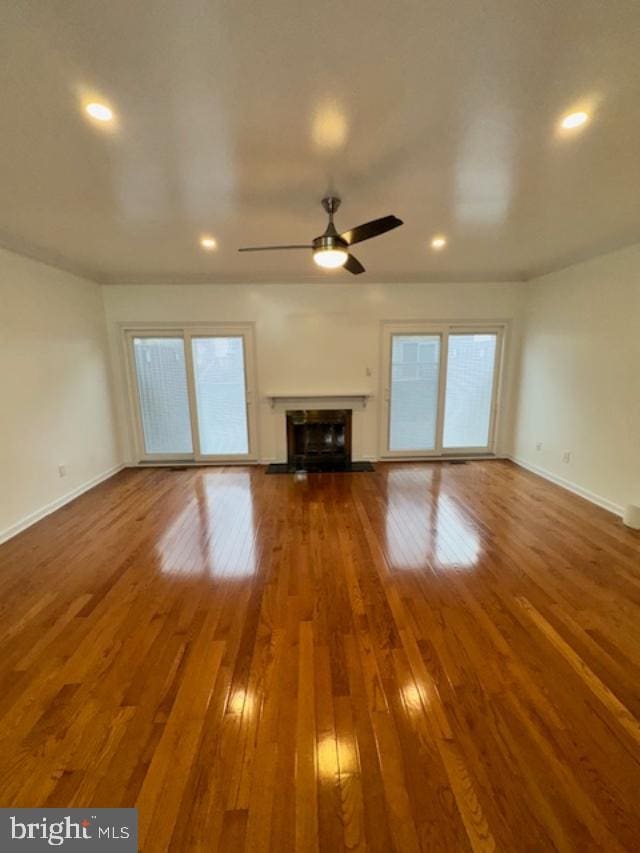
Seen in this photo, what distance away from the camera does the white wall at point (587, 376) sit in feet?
10.4

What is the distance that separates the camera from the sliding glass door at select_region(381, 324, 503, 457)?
478 cm

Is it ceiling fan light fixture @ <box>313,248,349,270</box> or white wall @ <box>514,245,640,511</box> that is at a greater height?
ceiling fan light fixture @ <box>313,248,349,270</box>

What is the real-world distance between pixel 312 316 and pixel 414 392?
1878 millimetres

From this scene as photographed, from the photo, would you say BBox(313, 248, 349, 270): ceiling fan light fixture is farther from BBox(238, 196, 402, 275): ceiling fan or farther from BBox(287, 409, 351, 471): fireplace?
BBox(287, 409, 351, 471): fireplace

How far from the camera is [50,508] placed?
343cm

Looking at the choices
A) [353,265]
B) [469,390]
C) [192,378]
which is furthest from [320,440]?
[353,265]

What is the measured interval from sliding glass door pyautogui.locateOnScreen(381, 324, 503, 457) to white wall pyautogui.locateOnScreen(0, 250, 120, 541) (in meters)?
3.97

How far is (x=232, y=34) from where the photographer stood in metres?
1.15

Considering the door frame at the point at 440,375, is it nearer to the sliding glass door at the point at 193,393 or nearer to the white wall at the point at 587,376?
the white wall at the point at 587,376

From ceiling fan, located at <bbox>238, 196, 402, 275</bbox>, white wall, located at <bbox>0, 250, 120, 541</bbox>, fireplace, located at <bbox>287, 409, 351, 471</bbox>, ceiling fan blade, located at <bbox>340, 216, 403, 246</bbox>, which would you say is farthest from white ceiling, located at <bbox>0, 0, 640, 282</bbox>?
fireplace, located at <bbox>287, 409, 351, 471</bbox>

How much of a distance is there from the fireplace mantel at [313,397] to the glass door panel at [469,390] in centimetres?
130

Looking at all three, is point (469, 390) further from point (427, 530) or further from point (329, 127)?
point (329, 127)

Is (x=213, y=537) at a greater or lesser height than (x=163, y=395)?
lesser

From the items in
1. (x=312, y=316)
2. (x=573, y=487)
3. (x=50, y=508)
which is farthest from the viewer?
(x=312, y=316)
